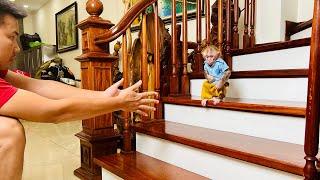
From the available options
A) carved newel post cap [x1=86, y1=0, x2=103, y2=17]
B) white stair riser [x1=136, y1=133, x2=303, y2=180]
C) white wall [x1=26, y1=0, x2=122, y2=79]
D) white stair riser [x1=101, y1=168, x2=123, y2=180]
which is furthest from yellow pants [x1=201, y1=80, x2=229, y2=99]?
white wall [x1=26, y1=0, x2=122, y2=79]

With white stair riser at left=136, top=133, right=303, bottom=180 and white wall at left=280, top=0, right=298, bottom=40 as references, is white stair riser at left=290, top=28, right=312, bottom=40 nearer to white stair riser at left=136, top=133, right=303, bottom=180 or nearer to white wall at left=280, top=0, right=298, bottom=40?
white wall at left=280, top=0, right=298, bottom=40

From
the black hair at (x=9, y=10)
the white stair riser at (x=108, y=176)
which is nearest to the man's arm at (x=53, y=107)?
the black hair at (x=9, y=10)

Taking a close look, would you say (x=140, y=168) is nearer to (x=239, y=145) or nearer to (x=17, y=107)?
(x=239, y=145)

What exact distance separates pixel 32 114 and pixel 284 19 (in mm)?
2722

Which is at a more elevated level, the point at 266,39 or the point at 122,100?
the point at 266,39

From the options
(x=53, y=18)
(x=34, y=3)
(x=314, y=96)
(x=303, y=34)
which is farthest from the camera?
(x=34, y=3)

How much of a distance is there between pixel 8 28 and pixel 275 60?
175 cm

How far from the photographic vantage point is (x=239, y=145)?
129cm

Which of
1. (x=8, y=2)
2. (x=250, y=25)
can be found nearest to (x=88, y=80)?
(x=8, y=2)

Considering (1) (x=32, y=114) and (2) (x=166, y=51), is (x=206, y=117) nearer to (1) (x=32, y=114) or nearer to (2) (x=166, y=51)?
(2) (x=166, y=51)

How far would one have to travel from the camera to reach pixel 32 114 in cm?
106

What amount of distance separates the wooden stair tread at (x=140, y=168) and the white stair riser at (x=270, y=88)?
2.43ft

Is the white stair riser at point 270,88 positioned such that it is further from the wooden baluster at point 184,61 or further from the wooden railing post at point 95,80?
the wooden railing post at point 95,80

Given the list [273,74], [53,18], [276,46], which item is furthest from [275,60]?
[53,18]
